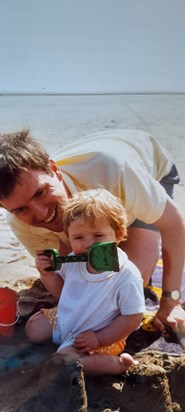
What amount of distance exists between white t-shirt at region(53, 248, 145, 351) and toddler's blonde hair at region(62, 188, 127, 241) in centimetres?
9

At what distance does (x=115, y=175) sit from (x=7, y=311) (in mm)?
462

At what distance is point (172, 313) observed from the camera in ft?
5.24

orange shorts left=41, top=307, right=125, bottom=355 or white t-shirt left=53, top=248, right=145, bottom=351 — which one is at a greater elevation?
white t-shirt left=53, top=248, right=145, bottom=351

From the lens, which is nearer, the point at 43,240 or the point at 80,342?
the point at 80,342

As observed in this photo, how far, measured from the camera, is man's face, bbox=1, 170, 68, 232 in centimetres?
142

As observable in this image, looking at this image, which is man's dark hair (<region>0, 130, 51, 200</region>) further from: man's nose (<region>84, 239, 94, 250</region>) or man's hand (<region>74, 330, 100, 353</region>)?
man's hand (<region>74, 330, 100, 353</region>)

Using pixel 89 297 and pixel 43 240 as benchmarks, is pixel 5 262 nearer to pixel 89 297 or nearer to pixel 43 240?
pixel 43 240

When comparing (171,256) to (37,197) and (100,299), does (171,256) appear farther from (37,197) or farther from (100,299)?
(37,197)

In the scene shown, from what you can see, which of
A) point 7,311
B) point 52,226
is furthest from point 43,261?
point 7,311

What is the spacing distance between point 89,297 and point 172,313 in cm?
31

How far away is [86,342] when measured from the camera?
1341mm

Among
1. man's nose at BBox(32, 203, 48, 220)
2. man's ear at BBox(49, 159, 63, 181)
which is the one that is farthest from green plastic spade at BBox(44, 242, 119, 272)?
man's ear at BBox(49, 159, 63, 181)

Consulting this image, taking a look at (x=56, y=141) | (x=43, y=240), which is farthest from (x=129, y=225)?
(x=56, y=141)

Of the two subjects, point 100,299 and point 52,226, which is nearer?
point 100,299
